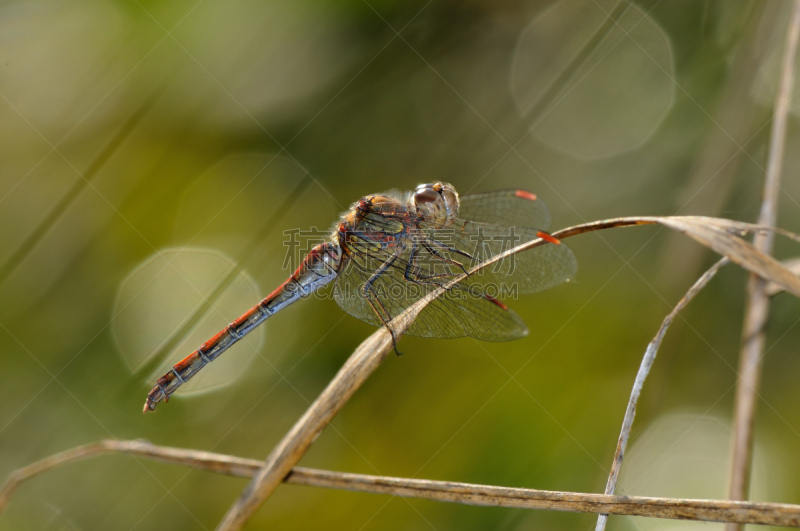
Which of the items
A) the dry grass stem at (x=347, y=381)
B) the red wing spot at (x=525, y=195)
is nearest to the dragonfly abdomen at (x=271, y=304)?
the red wing spot at (x=525, y=195)

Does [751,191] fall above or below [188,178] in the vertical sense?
above

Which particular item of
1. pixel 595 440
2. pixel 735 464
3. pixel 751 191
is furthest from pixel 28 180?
pixel 751 191

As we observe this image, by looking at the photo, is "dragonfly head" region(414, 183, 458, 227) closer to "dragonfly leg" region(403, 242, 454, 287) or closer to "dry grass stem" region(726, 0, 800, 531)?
"dragonfly leg" region(403, 242, 454, 287)

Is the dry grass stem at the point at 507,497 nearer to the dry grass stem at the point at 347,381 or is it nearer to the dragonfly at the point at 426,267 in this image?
the dry grass stem at the point at 347,381

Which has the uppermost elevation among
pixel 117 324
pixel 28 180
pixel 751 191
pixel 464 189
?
pixel 751 191

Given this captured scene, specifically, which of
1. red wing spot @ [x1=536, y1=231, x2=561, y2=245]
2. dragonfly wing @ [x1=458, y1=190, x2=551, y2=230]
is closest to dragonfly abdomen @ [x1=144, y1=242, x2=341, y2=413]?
dragonfly wing @ [x1=458, y1=190, x2=551, y2=230]

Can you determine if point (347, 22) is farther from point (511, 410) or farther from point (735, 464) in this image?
point (735, 464)

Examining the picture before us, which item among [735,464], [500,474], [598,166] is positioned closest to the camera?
[735,464]
